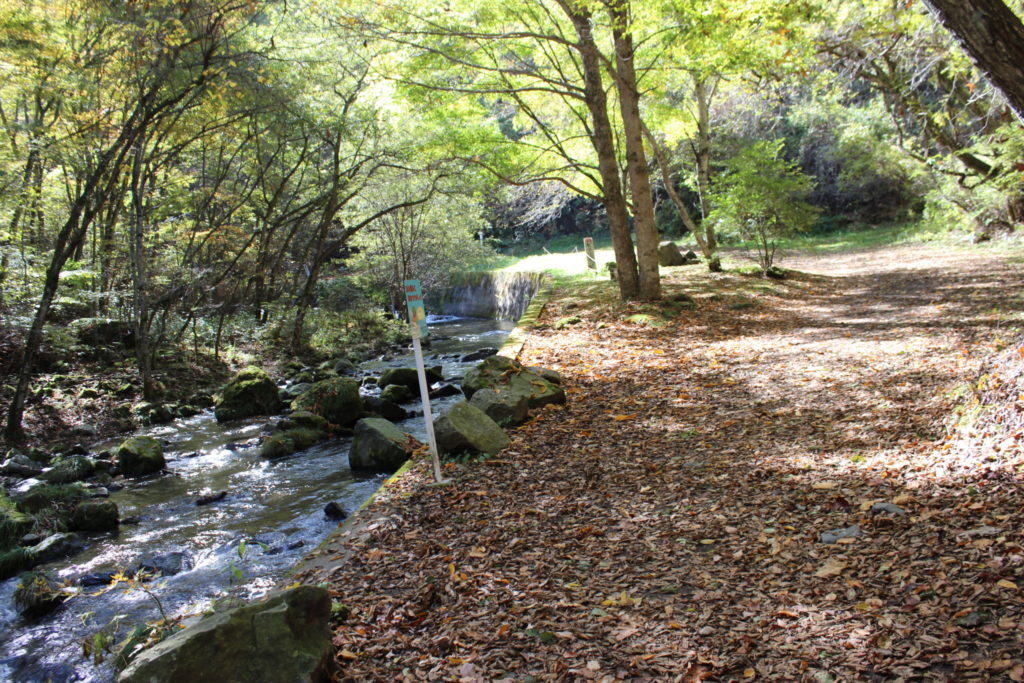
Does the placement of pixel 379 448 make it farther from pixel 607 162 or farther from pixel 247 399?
pixel 607 162

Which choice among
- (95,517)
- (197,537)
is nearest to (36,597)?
(197,537)

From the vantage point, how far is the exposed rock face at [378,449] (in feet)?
22.9

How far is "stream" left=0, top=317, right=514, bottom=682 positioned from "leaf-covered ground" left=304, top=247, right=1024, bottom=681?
1.07 m

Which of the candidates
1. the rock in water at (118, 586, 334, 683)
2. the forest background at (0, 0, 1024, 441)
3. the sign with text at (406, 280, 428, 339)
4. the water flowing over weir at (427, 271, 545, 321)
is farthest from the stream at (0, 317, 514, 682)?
the water flowing over weir at (427, 271, 545, 321)

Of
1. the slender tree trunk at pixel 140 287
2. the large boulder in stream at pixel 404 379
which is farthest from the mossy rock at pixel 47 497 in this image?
the large boulder in stream at pixel 404 379

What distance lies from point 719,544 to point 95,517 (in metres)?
5.78

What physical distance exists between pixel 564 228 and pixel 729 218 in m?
28.2

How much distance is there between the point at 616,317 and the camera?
11.6 metres

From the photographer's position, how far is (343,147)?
57.8ft

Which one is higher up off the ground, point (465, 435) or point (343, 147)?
point (343, 147)

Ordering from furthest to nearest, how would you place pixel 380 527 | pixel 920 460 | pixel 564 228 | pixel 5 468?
pixel 564 228 < pixel 5 468 < pixel 380 527 < pixel 920 460

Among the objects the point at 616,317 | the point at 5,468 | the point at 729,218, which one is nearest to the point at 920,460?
the point at 616,317

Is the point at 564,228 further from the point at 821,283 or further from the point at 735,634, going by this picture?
the point at 735,634

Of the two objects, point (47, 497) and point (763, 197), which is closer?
point (47, 497)
